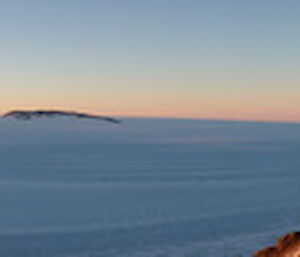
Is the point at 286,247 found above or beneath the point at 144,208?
above

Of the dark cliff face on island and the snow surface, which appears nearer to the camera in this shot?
the dark cliff face on island

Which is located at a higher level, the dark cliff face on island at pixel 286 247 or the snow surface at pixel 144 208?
the dark cliff face on island at pixel 286 247

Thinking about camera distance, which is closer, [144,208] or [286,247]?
[286,247]

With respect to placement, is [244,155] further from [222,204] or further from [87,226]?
[87,226]

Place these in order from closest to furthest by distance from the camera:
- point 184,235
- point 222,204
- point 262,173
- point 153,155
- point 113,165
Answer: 1. point 184,235
2. point 222,204
3. point 262,173
4. point 113,165
5. point 153,155

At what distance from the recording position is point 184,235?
14094 mm

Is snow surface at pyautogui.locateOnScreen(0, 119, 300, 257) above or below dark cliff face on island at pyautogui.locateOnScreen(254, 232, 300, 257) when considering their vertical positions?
below

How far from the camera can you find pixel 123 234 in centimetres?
1414

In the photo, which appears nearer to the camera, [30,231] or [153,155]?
[30,231]

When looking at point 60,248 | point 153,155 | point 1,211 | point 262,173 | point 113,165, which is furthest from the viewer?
point 153,155

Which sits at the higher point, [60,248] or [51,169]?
[51,169]

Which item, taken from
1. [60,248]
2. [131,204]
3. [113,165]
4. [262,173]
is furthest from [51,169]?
[60,248]

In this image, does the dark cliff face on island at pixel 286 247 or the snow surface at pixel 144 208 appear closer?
the dark cliff face on island at pixel 286 247

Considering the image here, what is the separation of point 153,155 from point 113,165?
740 centimetres
